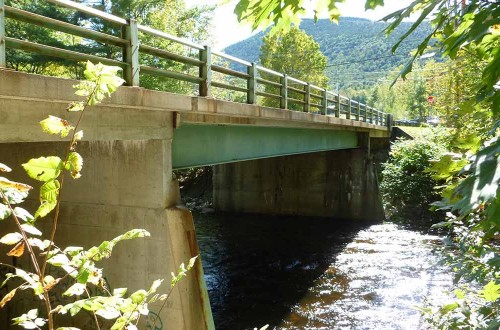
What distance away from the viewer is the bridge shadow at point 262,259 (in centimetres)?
1095

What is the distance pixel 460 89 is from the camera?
2417cm

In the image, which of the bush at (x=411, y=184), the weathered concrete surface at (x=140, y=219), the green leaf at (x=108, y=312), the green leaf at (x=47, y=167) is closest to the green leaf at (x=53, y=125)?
the green leaf at (x=47, y=167)

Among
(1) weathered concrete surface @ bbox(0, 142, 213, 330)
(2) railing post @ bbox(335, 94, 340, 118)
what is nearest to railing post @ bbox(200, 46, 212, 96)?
(1) weathered concrete surface @ bbox(0, 142, 213, 330)

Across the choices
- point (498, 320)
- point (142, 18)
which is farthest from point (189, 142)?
point (142, 18)

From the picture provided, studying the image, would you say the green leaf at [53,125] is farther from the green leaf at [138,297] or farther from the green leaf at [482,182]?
the green leaf at [482,182]

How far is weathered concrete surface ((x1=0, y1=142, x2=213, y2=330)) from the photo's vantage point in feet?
23.0

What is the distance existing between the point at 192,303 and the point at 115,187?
7.60 ft

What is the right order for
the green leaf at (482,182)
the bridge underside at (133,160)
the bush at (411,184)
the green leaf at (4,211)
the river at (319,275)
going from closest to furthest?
the green leaf at (482,182), the green leaf at (4,211), the bridge underside at (133,160), the river at (319,275), the bush at (411,184)

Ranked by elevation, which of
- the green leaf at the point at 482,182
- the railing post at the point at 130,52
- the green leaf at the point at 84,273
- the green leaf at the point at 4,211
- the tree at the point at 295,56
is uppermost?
the tree at the point at 295,56

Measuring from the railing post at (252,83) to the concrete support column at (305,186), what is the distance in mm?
14261

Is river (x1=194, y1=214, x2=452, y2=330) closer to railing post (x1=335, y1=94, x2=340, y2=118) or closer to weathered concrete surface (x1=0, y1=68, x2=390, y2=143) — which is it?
weathered concrete surface (x1=0, y1=68, x2=390, y2=143)

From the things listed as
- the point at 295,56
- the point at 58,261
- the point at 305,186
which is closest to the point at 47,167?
the point at 58,261

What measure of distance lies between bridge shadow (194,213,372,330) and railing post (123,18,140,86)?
619 centimetres

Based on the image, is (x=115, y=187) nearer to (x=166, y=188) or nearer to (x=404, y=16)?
(x=166, y=188)
